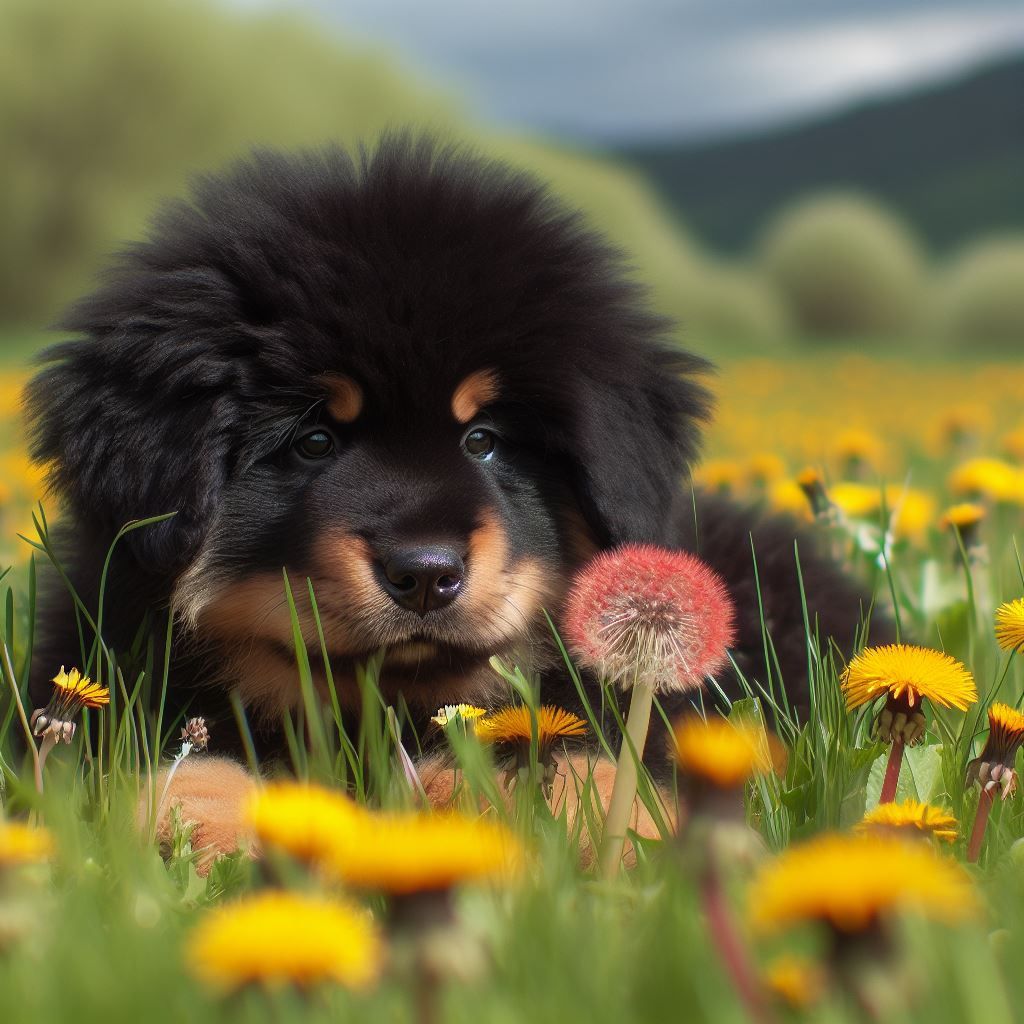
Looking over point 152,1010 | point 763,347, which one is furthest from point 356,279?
point 763,347

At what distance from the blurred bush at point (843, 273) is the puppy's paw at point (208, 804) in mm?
19797

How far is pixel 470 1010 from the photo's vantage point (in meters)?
0.93

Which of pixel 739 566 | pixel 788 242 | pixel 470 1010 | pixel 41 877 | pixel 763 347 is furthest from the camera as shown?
pixel 788 242

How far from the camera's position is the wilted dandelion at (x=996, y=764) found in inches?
63.1

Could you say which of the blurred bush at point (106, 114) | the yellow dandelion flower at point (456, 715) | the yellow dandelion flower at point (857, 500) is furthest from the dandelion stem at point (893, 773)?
the blurred bush at point (106, 114)

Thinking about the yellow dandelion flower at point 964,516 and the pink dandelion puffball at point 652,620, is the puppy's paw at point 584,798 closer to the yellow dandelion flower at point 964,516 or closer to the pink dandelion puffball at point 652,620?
the pink dandelion puffball at point 652,620

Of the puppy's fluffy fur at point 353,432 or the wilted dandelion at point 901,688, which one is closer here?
the wilted dandelion at point 901,688

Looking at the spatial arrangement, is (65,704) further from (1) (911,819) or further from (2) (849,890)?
(2) (849,890)

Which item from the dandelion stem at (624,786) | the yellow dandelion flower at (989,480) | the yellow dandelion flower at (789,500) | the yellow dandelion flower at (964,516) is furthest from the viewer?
the yellow dandelion flower at (789,500)

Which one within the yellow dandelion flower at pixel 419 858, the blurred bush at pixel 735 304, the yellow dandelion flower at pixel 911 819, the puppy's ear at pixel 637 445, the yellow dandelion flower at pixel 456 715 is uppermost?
the blurred bush at pixel 735 304

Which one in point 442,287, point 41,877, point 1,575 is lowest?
point 41,877

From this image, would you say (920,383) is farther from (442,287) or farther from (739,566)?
(442,287)

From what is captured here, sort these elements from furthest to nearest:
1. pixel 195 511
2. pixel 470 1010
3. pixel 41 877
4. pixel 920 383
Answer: pixel 920 383 < pixel 195 511 < pixel 41 877 < pixel 470 1010

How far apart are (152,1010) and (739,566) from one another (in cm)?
197
